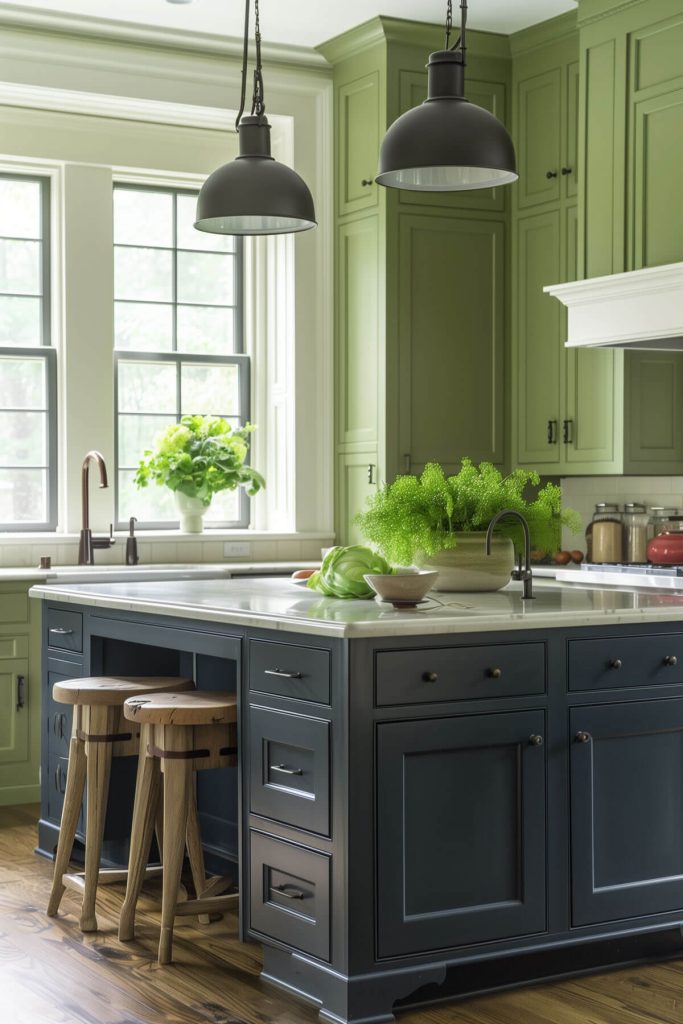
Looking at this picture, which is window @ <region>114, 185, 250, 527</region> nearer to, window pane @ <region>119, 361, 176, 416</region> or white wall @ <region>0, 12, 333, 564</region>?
window pane @ <region>119, 361, 176, 416</region>

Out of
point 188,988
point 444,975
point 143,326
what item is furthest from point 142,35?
point 444,975

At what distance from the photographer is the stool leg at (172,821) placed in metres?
3.51

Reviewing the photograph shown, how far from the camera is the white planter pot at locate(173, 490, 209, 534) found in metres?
6.43

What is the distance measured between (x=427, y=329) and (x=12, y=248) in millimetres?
1906

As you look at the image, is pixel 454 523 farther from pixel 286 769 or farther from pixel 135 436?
pixel 135 436

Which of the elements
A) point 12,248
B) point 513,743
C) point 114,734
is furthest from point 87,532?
point 513,743

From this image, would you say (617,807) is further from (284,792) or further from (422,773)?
(284,792)

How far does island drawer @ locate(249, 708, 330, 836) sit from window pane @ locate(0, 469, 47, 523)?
10.4 feet

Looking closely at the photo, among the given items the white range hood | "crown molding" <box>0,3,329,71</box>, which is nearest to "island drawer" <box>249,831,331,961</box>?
the white range hood

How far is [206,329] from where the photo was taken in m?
6.75

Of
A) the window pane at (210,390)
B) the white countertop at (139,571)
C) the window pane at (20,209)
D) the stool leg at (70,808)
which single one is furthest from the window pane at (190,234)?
the stool leg at (70,808)

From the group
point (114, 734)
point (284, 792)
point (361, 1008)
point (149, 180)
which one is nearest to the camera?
point (361, 1008)

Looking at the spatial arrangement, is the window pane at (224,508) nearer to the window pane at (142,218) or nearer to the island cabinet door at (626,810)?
the window pane at (142,218)

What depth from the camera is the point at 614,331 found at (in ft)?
17.4
